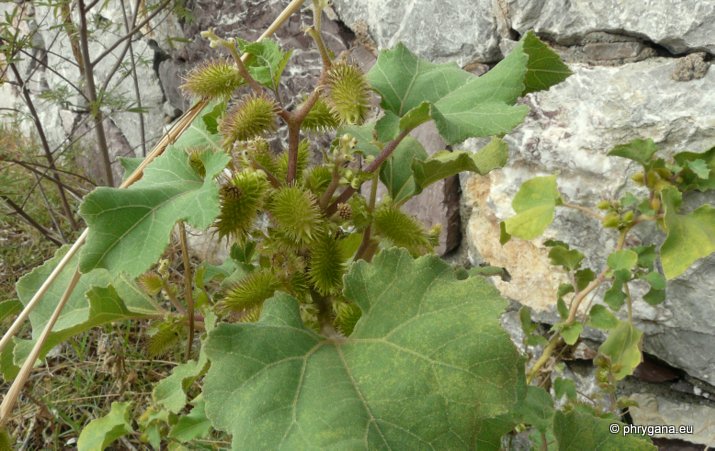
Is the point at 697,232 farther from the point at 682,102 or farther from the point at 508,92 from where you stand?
the point at 508,92

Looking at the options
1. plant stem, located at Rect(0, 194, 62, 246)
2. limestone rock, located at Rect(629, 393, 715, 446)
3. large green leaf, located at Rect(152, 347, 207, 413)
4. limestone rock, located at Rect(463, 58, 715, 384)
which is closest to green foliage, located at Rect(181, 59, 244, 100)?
large green leaf, located at Rect(152, 347, 207, 413)

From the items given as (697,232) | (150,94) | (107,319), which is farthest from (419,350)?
(150,94)

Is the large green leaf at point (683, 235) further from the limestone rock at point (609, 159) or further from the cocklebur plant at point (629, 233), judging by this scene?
the limestone rock at point (609, 159)

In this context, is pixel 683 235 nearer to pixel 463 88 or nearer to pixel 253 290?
pixel 463 88

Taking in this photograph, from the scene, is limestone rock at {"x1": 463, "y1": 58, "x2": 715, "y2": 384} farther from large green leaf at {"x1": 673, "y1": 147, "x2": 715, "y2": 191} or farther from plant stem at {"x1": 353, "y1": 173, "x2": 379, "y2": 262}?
plant stem at {"x1": 353, "y1": 173, "x2": 379, "y2": 262}

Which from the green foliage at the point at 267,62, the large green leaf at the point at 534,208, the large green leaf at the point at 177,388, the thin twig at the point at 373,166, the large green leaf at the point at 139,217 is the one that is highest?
the green foliage at the point at 267,62

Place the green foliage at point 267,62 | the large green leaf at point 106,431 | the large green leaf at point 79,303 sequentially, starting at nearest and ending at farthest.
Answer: the green foliage at point 267,62
the large green leaf at point 79,303
the large green leaf at point 106,431

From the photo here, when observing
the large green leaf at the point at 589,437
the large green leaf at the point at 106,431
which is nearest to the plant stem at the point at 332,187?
the large green leaf at the point at 589,437
